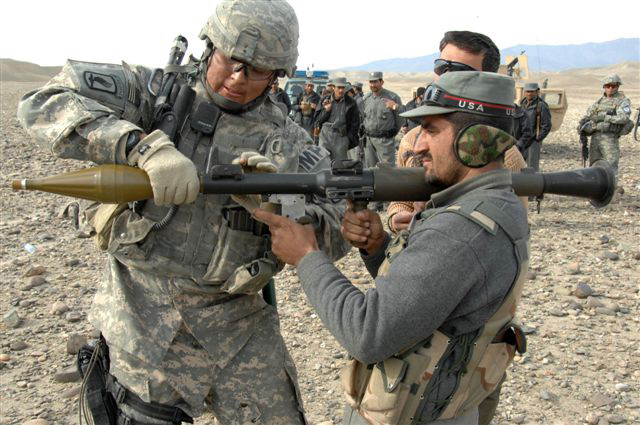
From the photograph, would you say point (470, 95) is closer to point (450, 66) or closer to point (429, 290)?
point (429, 290)

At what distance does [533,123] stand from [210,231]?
10.7m

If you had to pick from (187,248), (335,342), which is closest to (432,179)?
(187,248)

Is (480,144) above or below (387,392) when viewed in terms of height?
above

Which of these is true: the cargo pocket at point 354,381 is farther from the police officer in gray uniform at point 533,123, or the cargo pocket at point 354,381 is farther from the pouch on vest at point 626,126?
the police officer in gray uniform at point 533,123

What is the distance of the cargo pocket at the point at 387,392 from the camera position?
1.96 m

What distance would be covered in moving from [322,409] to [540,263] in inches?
154

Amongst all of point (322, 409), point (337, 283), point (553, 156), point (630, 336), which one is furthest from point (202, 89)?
point (553, 156)

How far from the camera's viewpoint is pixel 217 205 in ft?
8.38

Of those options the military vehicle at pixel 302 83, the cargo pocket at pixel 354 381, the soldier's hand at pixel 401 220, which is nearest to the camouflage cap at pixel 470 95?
the cargo pocket at pixel 354 381

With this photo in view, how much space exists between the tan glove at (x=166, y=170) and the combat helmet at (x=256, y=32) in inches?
20.0

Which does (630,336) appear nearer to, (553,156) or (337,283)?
(337,283)

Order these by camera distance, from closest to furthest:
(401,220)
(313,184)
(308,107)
→ 1. (313,184)
2. (401,220)
3. (308,107)

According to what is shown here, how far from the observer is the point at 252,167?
232 cm

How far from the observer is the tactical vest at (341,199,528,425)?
75.0 inches
